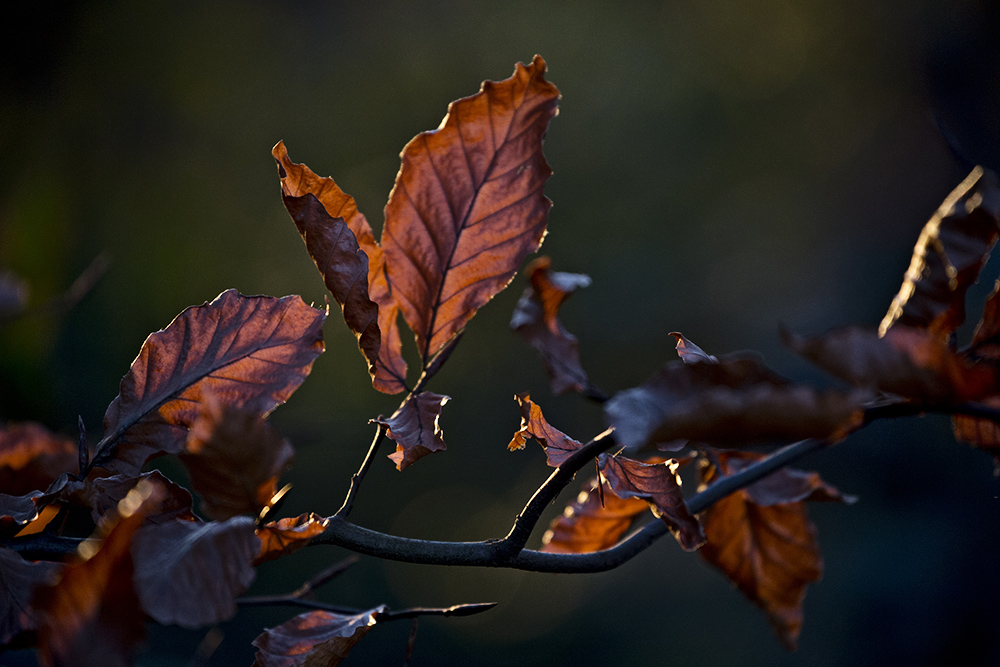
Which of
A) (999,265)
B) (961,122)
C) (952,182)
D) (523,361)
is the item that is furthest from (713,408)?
(952,182)

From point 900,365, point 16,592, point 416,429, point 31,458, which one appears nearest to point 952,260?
point 900,365

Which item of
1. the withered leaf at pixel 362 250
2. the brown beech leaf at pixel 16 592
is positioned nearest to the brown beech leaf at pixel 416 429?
the withered leaf at pixel 362 250

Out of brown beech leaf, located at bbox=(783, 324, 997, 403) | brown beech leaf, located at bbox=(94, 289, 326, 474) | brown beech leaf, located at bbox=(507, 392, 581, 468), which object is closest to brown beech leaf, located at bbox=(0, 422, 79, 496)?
brown beech leaf, located at bbox=(94, 289, 326, 474)

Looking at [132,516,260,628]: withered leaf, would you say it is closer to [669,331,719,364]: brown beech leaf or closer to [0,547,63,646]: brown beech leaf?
[0,547,63,646]: brown beech leaf

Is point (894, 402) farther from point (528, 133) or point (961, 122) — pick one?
point (961, 122)

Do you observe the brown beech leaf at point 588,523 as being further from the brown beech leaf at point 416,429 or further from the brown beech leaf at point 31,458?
the brown beech leaf at point 31,458
